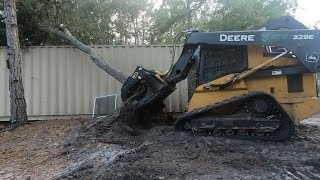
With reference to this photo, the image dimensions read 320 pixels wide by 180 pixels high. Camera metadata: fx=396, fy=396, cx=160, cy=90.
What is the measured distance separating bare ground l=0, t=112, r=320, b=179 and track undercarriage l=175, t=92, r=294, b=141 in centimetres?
23

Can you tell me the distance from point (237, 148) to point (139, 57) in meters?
6.02

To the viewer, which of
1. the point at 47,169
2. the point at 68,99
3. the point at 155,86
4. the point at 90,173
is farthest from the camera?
the point at 68,99

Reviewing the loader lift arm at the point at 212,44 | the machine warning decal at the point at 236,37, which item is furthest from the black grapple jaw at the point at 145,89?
the machine warning decal at the point at 236,37

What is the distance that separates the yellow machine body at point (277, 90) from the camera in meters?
6.81

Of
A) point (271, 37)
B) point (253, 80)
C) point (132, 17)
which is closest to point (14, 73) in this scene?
point (253, 80)

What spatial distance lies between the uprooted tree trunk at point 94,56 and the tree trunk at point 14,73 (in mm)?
1703

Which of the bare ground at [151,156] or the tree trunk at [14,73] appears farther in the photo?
the tree trunk at [14,73]

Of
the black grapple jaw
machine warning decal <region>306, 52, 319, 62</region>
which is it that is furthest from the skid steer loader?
the black grapple jaw

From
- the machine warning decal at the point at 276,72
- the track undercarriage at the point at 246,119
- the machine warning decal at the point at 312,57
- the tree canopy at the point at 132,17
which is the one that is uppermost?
the tree canopy at the point at 132,17

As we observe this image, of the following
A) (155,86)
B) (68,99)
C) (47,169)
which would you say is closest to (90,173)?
(47,169)

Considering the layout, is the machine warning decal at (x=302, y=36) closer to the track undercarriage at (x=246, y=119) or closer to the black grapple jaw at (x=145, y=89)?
the track undercarriage at (x=246, y=119)

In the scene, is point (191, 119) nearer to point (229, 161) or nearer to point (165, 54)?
point (229, 161)

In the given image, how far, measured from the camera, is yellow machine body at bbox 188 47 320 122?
6.81 metres

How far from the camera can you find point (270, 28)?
7.33 metres
